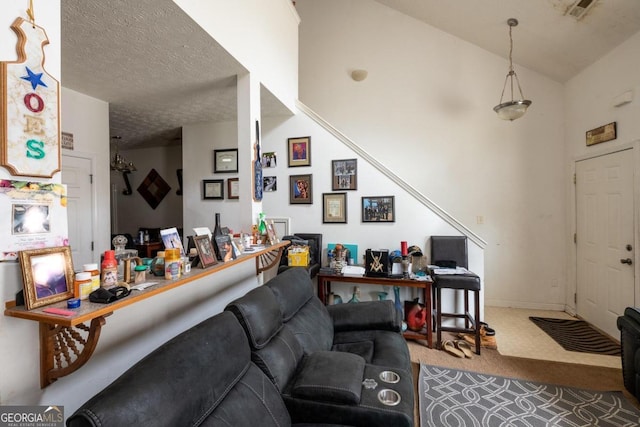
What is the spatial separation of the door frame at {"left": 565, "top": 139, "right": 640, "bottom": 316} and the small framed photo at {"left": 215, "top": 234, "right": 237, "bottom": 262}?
12.5ft

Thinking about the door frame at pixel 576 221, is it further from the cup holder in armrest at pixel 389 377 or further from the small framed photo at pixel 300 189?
the small framed photo at pixel 300 189

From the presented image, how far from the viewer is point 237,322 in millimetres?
1327

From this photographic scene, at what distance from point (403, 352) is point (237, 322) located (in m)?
1.24

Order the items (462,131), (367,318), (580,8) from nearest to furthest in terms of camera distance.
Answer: (367,318)
(580,8)
(462,131)

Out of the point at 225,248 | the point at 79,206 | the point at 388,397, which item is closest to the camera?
the point at 388,397

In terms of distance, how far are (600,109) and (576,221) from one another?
4.55ft

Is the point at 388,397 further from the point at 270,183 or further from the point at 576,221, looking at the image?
the point at 576,221

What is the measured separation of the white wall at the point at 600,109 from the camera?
282 centimetres

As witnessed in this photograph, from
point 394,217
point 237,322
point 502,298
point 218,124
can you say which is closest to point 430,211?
point 394,217

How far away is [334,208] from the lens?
3.60 m

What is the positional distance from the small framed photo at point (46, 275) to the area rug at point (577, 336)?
4.06m

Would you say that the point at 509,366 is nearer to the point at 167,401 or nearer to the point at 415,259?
the point at 415,259

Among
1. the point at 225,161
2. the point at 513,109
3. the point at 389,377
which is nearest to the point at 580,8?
the point at 513,109

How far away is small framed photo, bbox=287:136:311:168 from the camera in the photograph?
12.0 feet
